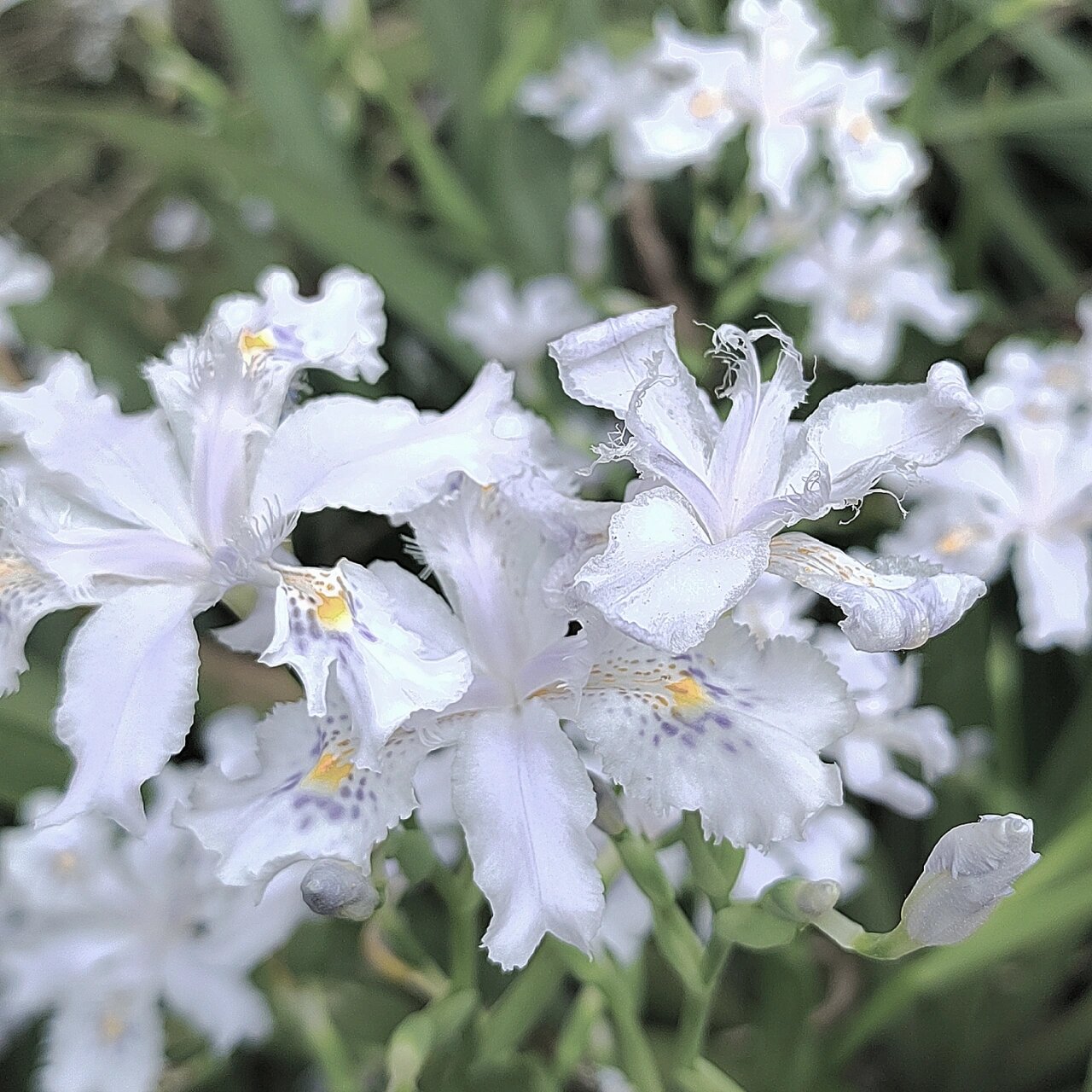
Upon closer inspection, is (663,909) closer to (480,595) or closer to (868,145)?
(480,595)

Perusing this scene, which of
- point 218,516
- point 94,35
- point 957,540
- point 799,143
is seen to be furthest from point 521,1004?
point 94,35

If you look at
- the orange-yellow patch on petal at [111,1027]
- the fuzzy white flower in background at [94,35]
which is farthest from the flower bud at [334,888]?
the fuzzy white flower in background at [94,35]

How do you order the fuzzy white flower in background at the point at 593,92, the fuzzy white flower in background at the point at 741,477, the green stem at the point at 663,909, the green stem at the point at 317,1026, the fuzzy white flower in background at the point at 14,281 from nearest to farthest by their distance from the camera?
the fuzzy white flower in background at the point at 741,477
the green stem at the point at 663,909
the green stem at the point at 317,1026
the fuzzy white flower in background at the point at 14,281
the fuzzy white flower in background at the point at 593,92

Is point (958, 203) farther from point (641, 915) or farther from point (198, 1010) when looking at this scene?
point (198, 1010)

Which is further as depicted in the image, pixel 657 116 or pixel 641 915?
pixel 657 116

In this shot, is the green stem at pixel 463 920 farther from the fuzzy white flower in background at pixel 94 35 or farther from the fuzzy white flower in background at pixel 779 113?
the fuzzy white flower in background at pixel 94 35

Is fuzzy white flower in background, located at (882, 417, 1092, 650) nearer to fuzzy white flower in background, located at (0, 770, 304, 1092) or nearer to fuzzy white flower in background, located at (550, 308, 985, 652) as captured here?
fuzzy white flower in background, located at (550, 308, 985, 652)

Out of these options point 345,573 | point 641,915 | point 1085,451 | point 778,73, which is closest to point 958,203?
point 778,73
